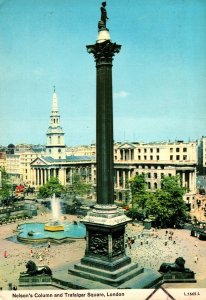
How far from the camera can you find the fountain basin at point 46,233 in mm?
45250

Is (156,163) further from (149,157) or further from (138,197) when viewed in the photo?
(138,197)

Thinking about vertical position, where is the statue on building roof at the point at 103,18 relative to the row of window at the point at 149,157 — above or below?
above

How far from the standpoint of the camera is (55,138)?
355 ft

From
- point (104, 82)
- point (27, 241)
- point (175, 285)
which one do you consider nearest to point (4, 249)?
point (27, 241)

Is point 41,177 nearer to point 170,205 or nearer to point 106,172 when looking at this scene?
point 170,205

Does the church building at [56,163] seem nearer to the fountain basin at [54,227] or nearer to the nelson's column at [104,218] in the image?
the fountain basin at [54,227]

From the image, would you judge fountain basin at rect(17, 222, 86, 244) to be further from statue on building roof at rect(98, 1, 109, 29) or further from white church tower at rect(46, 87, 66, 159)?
white church tower at rect(46, 87, 66, 159)

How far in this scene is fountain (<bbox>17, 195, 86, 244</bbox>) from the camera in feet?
149

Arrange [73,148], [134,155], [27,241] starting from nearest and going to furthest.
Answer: [27,241] → [134,155] → [73,148]

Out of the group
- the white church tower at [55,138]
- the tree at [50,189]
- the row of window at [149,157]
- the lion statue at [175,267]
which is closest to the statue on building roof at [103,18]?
the lion statue at [175,267]

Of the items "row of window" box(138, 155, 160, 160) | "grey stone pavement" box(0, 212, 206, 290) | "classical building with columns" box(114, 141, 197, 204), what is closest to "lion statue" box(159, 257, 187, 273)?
"grey stone pavement" box(0, 212, 206, 290)

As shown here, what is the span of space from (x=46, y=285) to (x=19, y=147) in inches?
5336

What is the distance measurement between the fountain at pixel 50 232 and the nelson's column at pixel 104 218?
21636 millimetres

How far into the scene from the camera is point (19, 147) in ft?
517
